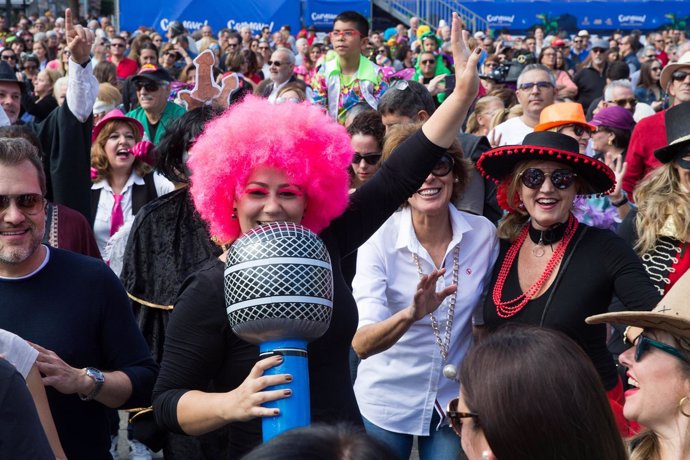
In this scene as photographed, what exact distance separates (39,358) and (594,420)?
63.2 inches

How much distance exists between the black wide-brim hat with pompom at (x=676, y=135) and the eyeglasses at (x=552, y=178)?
71cm

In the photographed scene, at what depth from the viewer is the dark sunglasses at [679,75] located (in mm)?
7402

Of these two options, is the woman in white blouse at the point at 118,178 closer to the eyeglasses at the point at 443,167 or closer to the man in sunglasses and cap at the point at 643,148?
the eyeglasses at the point at 443,167

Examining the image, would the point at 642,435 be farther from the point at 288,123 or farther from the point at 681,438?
the point at 288,123

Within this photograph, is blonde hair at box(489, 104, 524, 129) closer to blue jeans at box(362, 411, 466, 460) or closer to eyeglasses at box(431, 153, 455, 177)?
eyeglasses at box(431, 153, 455, 177)

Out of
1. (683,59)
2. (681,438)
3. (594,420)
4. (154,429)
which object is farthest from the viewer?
(683,59)

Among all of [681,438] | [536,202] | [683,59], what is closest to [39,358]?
[681,438]

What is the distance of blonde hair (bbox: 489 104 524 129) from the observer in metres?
7.79

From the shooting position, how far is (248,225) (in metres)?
2.72

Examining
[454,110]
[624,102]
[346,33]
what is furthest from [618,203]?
[454,110]

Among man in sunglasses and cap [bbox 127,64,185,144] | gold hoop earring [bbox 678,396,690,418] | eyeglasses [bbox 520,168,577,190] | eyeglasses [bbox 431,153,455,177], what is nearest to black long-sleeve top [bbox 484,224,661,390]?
eyeglasses [bbox 520,168,577,190]

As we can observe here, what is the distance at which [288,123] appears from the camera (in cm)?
284

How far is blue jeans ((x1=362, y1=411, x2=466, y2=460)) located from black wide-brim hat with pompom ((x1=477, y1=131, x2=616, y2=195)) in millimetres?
1121

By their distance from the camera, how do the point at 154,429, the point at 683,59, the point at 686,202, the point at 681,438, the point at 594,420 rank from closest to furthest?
1. the point at 594,420
2. the point at 681,438
3. the point at 154,429
4. the point at 686,202
5. the point at 683,59
